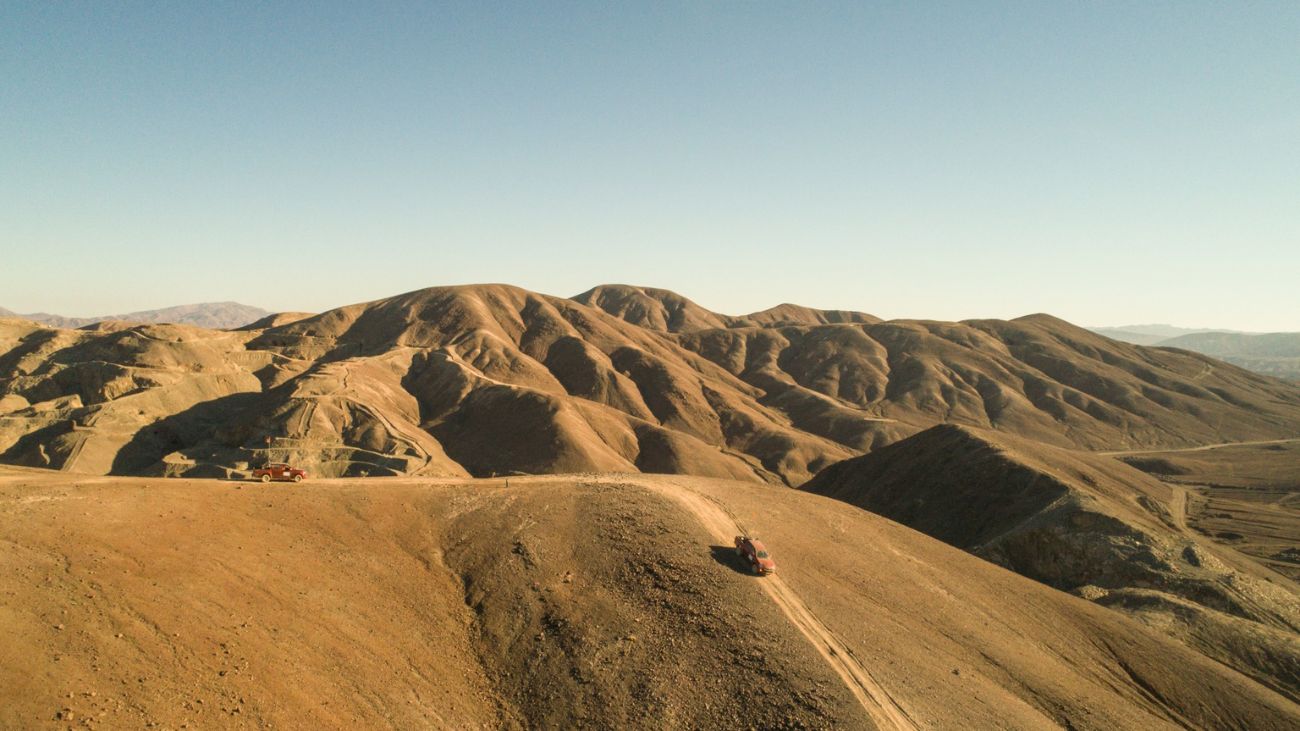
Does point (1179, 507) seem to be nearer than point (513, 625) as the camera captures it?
No

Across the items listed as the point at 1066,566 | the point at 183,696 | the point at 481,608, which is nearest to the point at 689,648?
the point at 481,608

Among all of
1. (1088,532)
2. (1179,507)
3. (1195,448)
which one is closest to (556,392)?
(1088,532)

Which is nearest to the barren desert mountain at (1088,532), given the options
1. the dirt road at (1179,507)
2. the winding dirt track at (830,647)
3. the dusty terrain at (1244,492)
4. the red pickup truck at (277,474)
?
the dirt road at (1179,507)

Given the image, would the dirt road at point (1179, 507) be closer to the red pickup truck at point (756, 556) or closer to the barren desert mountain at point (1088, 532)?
the barren desert mountain at point (1088, 532)

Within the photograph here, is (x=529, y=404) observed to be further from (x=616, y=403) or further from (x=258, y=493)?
(x=258, y=493)

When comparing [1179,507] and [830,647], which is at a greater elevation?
[830,647]

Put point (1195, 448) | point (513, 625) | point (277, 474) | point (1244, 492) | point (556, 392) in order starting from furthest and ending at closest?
1. point (1195, 448)
2. point (556, 392)
3. point (1244, 492)
4. point (277, 474)
5. point (513, 625)

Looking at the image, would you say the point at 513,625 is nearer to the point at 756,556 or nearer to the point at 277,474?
the point at 756,556
